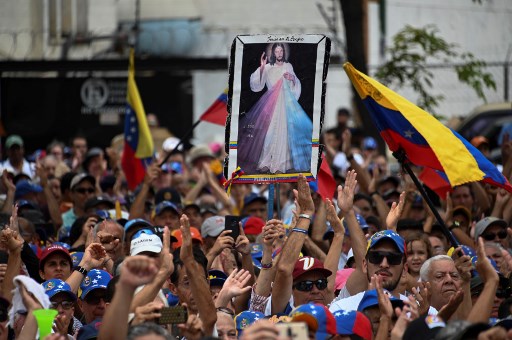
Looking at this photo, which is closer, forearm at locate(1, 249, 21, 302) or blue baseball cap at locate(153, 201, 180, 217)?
forearm at locate(1, 249, 21, 302)

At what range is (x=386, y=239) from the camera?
10242 millimetres

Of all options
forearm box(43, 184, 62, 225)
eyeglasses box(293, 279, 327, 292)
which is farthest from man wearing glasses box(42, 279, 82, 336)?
forearm box(43, 184, 62, 225)

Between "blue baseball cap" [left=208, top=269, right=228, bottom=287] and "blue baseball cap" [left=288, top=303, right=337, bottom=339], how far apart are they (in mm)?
2340

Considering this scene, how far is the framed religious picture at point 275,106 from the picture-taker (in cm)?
1066

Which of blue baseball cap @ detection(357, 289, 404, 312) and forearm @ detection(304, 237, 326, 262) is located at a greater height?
Result: blue baseball cap @ detection(357, 289, 404, 312)

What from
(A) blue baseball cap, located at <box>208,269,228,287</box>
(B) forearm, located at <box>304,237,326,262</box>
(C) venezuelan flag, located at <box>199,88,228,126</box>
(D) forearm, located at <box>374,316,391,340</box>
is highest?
(D) forearm, located at <box>374,316,391,340</box>

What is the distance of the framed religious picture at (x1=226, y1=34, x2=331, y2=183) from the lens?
10664 millimetres

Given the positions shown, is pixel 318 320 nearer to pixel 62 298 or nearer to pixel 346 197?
pixel 62 298

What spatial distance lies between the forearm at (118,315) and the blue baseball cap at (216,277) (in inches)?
104

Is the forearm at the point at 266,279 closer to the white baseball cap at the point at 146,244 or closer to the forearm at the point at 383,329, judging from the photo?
the white baseball cap at the point at 146,244

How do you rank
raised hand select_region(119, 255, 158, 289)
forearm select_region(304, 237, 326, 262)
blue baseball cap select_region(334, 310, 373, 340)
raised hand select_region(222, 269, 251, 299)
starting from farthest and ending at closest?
forearm select_region(304, 237, 326, 262), raised hand select_region(222, 269, 251, 299), blue baseball cap select_region(334, 310, 373, 340), raised hand select_region(119, 255, 158, 289)

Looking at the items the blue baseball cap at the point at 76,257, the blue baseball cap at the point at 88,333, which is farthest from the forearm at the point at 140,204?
the blue baseball cap at the point at 88,333

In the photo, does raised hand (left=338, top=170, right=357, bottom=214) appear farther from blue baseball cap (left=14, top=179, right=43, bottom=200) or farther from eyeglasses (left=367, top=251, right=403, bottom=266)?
blue baseball cap (left=14, top=179, right=43, bottom=200)

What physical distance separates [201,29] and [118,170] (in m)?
13.5
